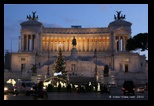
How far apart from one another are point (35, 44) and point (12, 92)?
64.9m

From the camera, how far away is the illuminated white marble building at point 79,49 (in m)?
86.8

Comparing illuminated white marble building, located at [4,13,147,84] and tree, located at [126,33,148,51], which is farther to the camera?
illuminated white marble building, located at [4,13,147,84]

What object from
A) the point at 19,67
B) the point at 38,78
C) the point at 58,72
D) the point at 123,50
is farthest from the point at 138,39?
the point at 19,67

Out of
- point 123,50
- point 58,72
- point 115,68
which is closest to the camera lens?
point 58,72

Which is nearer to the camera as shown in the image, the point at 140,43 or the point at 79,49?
the point at 140,43

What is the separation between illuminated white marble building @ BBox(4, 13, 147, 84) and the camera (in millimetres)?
86812

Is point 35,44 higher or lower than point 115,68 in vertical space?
higher

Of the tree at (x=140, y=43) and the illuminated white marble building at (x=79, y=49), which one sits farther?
the illuminated white marble building at (x=79, y=49)

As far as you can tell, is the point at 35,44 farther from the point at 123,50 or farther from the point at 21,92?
the point at 21,92

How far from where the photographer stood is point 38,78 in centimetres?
6650

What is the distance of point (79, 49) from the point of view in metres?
107

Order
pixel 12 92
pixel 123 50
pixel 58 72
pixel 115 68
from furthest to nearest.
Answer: pixel 123 50 → pixel 115 68 → pixel 58 72 → pixel 12 92
